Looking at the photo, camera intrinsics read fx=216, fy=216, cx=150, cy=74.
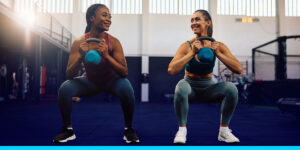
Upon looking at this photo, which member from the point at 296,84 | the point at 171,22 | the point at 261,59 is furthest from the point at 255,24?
the point at 296,84

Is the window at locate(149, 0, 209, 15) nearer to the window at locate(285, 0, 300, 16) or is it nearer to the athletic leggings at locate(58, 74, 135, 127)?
the window at locate(285, 0, 300, 16)

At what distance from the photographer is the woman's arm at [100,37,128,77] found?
1.40 m

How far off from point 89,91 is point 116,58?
1.00 ft

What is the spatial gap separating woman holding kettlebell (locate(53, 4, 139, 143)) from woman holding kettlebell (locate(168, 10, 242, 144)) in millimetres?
335

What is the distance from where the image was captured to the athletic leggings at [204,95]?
4.74 feet

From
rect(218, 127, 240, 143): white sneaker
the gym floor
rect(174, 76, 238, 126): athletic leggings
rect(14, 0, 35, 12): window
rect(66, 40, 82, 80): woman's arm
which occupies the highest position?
rect(14, 0, 35, 12): window

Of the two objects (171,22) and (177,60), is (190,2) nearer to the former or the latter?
(171,22)

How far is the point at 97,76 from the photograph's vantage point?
1527mm

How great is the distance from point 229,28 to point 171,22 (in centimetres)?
244

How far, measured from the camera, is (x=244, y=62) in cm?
890

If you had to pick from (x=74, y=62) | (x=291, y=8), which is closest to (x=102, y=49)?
(x=74, y=62)

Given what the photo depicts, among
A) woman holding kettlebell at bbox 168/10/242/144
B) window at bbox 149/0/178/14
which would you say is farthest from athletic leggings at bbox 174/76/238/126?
window at bbox 149/0/178/14

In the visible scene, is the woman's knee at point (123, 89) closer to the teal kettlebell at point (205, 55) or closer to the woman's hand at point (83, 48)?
the woman's hand at point (83, 48)

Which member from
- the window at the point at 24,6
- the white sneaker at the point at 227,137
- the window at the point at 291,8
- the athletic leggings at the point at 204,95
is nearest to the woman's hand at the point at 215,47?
the athletic leggings at the point at 204,95
